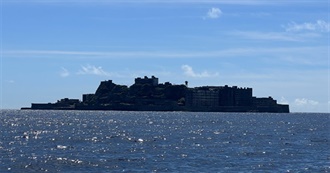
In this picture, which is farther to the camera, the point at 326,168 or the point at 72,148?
the point at 72,148

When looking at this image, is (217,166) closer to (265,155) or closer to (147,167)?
(147,167)

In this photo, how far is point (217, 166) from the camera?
210 ft

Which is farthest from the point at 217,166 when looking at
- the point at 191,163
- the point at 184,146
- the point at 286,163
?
the point at 184,146

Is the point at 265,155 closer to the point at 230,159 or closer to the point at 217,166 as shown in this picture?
the point at 230,159

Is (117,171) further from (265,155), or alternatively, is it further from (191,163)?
(265,155)

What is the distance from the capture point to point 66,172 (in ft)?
193

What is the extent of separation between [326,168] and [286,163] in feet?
17.5

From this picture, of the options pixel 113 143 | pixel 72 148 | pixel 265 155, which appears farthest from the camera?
pixel 113 143

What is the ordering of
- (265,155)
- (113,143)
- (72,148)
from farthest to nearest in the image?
(113,143)
(72,148)
(265,155)

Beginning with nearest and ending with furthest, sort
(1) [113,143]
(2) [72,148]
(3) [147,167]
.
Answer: (3) [147,167], (2) [72,148], (1) [113,143]

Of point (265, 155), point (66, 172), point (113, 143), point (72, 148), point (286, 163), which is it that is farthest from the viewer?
point (113, 143)

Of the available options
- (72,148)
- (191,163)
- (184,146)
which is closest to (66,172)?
(191,163)

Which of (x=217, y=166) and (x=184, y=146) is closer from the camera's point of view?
(x=217, y=166)

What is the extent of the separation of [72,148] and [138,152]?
9146 mm
